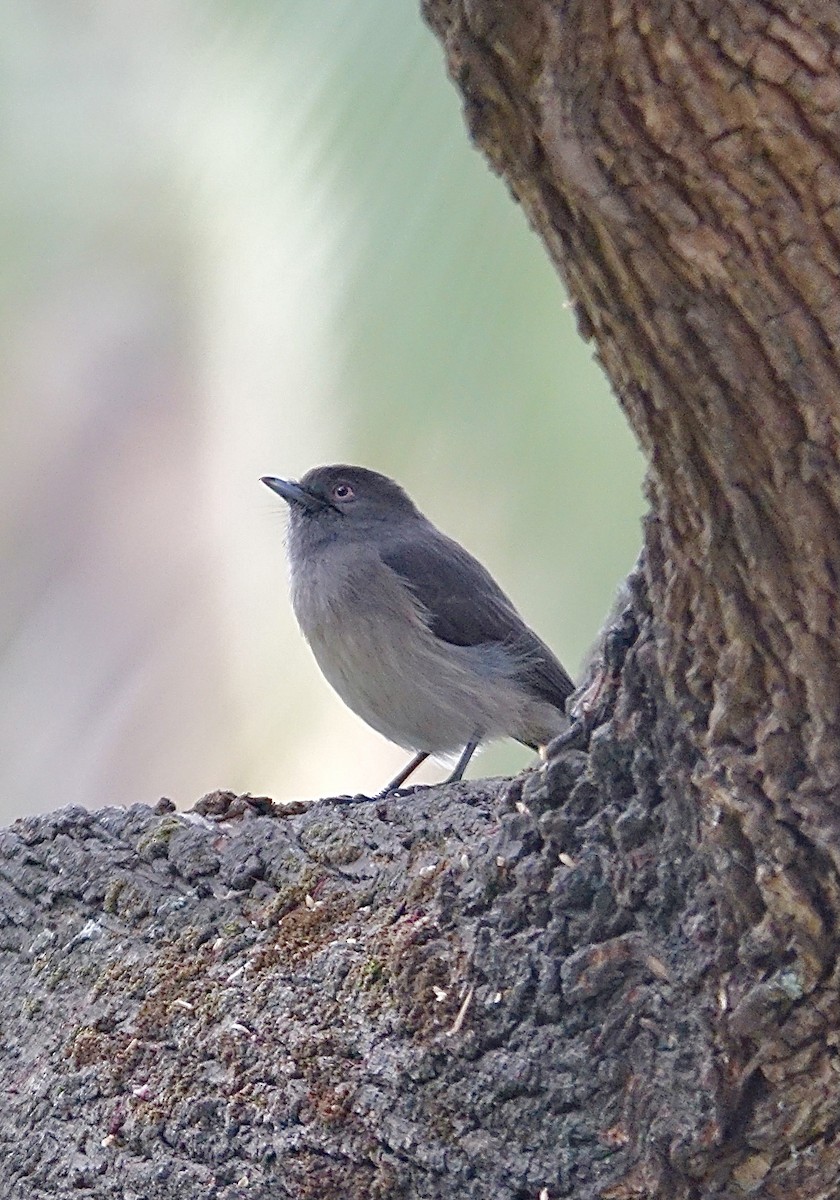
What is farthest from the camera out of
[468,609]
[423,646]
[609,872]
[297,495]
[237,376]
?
[237,376]

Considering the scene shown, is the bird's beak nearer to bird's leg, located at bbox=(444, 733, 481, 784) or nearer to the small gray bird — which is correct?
the small gray bird

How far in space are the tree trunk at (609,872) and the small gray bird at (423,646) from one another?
5.53 feet

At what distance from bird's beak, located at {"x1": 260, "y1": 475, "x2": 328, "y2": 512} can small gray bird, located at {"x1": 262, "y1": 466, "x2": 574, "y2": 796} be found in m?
0.09

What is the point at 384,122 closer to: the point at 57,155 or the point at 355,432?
the point at 355,432

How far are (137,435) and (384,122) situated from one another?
1968mm

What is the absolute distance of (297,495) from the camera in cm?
552

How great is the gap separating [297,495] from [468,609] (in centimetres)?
85

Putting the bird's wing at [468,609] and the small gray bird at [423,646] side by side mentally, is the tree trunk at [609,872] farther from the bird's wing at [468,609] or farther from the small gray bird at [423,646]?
the bird's wing at [468,609]

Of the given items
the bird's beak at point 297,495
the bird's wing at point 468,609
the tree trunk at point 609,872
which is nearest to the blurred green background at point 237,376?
the bird's beak at point 297,495

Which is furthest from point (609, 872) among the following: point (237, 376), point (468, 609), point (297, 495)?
point (237, 376)

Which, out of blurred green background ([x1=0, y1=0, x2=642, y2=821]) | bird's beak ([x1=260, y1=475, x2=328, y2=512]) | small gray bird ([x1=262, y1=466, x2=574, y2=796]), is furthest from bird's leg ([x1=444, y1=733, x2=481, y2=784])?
bird's beak ([x1=260, y1=475, x2=328, y2=512])

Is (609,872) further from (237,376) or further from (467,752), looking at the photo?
(237,376)

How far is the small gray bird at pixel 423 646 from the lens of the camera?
16.2 ft

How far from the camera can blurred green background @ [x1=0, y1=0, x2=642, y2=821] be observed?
16.3 ft
